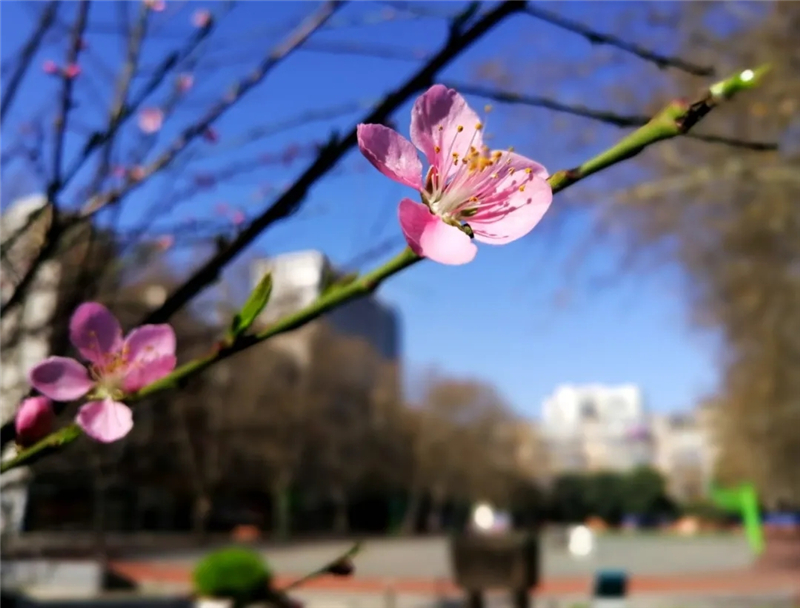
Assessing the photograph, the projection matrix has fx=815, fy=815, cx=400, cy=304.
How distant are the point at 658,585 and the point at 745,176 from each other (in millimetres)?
7018

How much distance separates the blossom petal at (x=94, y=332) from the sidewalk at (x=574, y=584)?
27.7 ft

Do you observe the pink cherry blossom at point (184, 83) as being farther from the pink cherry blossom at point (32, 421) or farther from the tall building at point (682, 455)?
the tall building at point (682, 455)

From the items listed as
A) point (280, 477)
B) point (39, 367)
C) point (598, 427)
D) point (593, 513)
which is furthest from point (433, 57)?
point (598, 427)

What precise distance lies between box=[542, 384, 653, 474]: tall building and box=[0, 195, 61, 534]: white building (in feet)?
157

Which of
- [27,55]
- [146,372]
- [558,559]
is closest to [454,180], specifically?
[146,372]

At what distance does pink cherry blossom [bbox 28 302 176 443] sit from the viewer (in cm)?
45

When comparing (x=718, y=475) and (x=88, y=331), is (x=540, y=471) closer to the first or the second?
(x=718, y=475)

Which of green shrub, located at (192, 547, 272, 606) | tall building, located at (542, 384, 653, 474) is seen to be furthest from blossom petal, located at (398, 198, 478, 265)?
tall building, located at (542, 384, 653, 474)

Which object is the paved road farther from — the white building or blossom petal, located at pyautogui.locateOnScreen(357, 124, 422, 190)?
blossom petal, located at pyautogui.locateOnScreen(357, 124, 422, 190)

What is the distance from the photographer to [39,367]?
1.50 ft

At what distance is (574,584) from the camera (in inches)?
405

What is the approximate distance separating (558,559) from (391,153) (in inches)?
638

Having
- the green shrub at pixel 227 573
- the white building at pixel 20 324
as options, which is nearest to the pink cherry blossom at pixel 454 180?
the white building at pixel 20 324

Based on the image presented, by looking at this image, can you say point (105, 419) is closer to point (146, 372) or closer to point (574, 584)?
point (146, 372)
